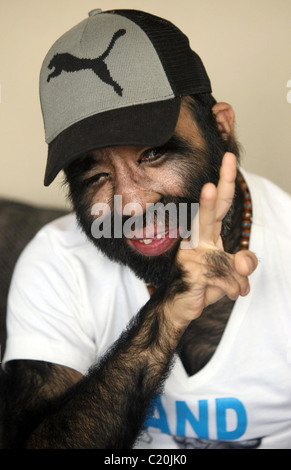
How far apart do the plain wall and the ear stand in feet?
1.40

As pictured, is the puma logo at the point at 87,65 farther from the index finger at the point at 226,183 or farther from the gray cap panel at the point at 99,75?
the index finger at the point at 226,183

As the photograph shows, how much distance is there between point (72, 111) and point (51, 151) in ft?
0.25

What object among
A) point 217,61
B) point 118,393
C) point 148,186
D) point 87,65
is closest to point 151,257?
point 148,186

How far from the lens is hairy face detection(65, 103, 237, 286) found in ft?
3.46

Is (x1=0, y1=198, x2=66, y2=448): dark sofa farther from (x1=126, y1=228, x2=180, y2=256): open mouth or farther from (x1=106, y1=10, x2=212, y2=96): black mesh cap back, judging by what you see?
(x1=106, y1=10, x2=212, y2=96): black mesh cap back

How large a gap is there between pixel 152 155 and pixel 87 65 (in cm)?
18

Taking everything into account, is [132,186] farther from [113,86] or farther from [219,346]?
[219,346]

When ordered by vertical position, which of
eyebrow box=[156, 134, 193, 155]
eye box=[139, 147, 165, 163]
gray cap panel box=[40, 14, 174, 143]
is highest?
gray cap panel box=[40, 14, 174, 143]

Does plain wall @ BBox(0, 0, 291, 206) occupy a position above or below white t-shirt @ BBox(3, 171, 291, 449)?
above

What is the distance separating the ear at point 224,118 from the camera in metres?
1.19

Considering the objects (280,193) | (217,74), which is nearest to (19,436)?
(280,193)

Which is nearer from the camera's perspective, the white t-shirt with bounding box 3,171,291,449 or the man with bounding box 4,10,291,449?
the man with bounding box 4,10,291,449

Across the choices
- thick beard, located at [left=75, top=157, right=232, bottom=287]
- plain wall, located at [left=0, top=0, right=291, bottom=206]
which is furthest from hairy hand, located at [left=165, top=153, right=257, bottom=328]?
plain wall, located at [left=0, top=0, right=291, bottom=206]

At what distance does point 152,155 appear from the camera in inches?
42.1
